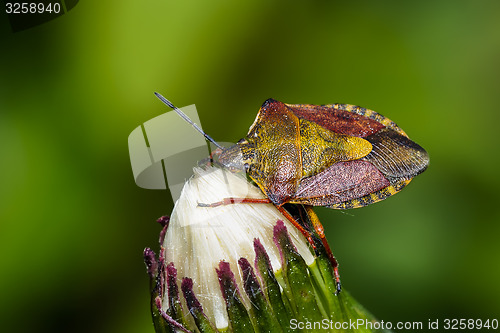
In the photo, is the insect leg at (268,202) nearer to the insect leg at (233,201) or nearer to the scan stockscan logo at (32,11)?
the insect leg at (233,201)

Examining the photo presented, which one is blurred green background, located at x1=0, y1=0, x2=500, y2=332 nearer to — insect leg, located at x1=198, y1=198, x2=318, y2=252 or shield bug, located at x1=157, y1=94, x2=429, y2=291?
shield bug, located at x1=157, y1=94, x2=429, y2=291

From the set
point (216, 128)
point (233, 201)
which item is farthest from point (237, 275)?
point (216, 128)

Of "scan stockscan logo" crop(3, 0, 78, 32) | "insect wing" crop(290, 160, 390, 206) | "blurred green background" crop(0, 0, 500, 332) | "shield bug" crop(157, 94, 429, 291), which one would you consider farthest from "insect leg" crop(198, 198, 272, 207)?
"scan stockscan logo" crop(3, 0, 78, 32)

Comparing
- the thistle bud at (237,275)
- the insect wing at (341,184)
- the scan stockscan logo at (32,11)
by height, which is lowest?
the thistle bud at (237,275)

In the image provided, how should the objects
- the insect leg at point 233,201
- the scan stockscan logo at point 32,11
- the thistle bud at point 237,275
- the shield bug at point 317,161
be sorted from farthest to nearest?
the scan stockscan logo at point 32,11
the shield bug at point 317,161
the insect leg at point 233,201
the thistle bud at point 237,275

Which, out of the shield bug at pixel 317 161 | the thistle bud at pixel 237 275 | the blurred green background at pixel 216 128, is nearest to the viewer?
the thistle bud at pixel 237 275

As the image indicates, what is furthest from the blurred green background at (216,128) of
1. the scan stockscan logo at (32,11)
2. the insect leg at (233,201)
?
the insect leg at (233,201)

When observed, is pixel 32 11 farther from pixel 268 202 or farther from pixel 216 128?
pixel 268 202
